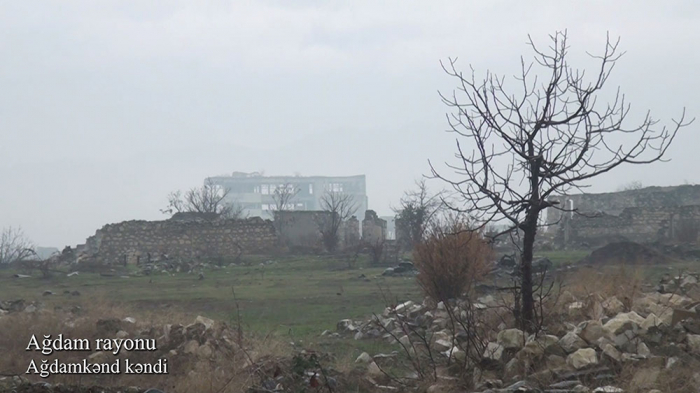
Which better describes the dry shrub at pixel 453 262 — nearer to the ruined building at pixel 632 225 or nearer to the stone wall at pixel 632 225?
the ruined building at pixel 632 225

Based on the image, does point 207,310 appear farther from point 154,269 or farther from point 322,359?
point 154,269

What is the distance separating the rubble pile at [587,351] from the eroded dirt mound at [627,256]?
10.7 m

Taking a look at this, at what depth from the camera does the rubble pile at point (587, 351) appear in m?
5.84

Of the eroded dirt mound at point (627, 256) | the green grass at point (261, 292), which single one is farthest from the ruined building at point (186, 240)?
the eroded dirt mound at point (627, 256)

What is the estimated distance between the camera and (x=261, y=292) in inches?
600

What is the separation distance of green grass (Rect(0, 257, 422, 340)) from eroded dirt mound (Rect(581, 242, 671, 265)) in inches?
204

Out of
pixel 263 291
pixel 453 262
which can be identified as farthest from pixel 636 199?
Answer: pixel 453 262

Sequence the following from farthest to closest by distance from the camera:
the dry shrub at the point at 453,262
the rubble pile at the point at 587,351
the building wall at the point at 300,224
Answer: the building wall at the point at 300,224, the dry shrub at the point at 453,262, the rubble pile at the point at 587,351

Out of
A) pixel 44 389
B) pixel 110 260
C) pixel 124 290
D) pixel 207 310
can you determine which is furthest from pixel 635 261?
pixel 110 260

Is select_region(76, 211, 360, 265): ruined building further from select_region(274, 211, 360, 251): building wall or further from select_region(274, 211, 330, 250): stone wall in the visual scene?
select_region(274, 211, 330, 250): stone wall

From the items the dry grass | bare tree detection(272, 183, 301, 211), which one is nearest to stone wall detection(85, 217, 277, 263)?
the dry grass

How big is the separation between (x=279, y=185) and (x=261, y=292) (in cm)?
7671

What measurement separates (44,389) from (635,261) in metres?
15.3

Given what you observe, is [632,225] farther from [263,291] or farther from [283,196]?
[283,196]
